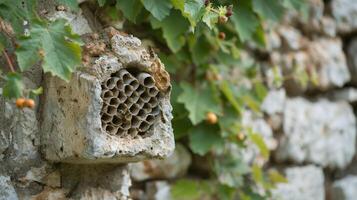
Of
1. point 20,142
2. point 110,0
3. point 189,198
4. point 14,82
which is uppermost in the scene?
point 110,0

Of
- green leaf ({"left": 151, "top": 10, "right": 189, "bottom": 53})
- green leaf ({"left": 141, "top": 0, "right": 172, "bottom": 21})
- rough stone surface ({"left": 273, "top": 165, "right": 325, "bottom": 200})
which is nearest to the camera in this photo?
green leaf ({"left": 141, "top": 0, "right": 172, "bottom": 21})

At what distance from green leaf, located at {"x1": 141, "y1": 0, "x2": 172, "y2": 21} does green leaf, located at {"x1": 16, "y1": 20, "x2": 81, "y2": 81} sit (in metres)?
0.23

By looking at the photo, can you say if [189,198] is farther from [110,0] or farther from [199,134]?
[110,0]

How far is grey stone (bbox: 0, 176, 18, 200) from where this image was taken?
1.26 meters

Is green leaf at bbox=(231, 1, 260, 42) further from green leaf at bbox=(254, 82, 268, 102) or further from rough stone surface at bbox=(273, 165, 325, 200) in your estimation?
rough stone surface at bbox=(273, 165, 325, 200)

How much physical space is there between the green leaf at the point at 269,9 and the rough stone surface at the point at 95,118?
0.61 metres

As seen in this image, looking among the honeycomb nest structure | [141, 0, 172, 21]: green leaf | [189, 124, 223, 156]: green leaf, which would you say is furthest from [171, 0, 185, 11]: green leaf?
[189, 124, 223, 156]: green leaf

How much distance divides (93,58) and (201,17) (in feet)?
0.73

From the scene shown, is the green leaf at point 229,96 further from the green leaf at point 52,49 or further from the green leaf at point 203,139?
the green leaf at point 52,49

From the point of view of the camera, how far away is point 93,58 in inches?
50.3

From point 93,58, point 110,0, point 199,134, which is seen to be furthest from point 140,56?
point 199,134

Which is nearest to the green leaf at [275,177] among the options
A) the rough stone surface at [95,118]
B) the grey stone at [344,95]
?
the grey stone at [344,95]

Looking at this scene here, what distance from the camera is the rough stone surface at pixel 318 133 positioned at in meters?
2.40

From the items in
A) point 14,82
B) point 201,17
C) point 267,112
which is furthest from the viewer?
point 267,112
